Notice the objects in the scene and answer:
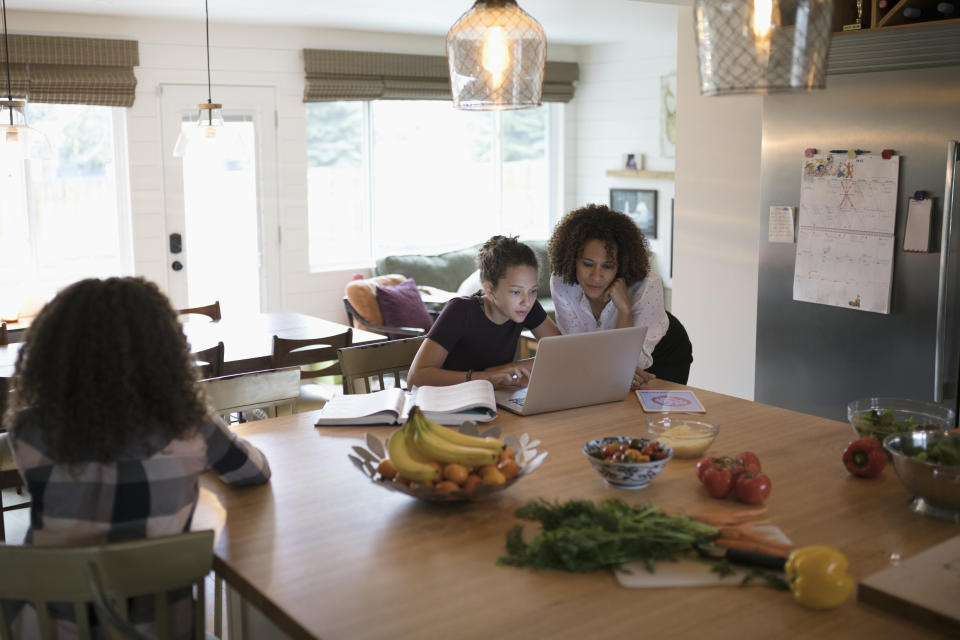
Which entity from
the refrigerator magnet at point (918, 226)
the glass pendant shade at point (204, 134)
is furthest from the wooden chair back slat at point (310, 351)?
the refrigerator magnet at point (918, 226)

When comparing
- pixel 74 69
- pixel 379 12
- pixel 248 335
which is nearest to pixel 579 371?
pixel 248 335

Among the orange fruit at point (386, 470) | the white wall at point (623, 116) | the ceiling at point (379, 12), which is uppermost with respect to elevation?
the ceiling at point (379, 12)

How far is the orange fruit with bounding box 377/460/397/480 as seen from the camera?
1.88m

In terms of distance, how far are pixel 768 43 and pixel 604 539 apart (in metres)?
0.88

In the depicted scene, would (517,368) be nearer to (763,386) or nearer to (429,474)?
(429,474)

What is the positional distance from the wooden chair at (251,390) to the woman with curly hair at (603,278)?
40.0 inches

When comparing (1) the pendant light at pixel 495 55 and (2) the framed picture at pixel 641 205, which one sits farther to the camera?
(2) the framed picture at pixel 641 205

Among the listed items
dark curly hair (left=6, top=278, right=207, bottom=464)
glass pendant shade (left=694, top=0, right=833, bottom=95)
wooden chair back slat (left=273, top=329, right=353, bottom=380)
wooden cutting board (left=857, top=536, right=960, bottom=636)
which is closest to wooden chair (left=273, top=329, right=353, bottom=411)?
wooden chair back slat (left=273, top=329, right=353, bottom=380)

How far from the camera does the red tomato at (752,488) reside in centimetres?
184

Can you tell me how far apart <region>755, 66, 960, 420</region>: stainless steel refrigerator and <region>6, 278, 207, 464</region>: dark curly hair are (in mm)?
2880

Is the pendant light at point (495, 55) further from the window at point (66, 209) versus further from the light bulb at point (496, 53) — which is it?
the window at point (66, 209)

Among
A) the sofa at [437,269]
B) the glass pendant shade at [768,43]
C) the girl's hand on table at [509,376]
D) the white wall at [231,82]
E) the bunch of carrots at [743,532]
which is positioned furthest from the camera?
the sofa at [437,269]

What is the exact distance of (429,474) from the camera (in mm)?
1829

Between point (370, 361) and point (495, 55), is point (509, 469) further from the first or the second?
point (370, 361)
